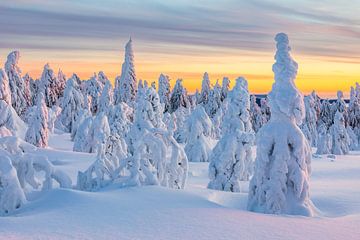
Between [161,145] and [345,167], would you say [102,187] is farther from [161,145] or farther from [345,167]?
[345,167]

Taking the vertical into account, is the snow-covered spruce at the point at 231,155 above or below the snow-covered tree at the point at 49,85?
below

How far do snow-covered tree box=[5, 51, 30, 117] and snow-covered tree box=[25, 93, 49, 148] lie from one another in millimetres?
22457

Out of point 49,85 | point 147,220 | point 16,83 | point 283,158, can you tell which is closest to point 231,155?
point 283,158

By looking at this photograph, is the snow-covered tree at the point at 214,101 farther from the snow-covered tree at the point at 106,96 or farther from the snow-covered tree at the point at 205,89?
the snow-covered tree at the point at 106,96

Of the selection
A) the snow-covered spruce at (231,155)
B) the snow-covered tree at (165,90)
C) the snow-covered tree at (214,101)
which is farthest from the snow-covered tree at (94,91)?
the snow-covered spruce at (231,155)

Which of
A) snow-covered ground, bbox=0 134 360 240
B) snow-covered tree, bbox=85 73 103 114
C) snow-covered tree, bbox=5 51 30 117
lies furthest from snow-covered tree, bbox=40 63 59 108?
snow-covered ground, bbox=0 134 360 240

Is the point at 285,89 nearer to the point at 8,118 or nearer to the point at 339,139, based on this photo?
the point at 8,118

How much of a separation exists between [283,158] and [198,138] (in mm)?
19953

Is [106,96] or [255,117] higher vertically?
[106,96]

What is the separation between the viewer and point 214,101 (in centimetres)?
7306

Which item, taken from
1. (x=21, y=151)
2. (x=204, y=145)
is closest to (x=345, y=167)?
(x=204, y=145)

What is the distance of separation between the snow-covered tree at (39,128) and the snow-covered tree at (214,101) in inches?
1502

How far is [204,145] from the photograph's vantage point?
3061 cm

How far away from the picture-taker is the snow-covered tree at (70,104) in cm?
5941
